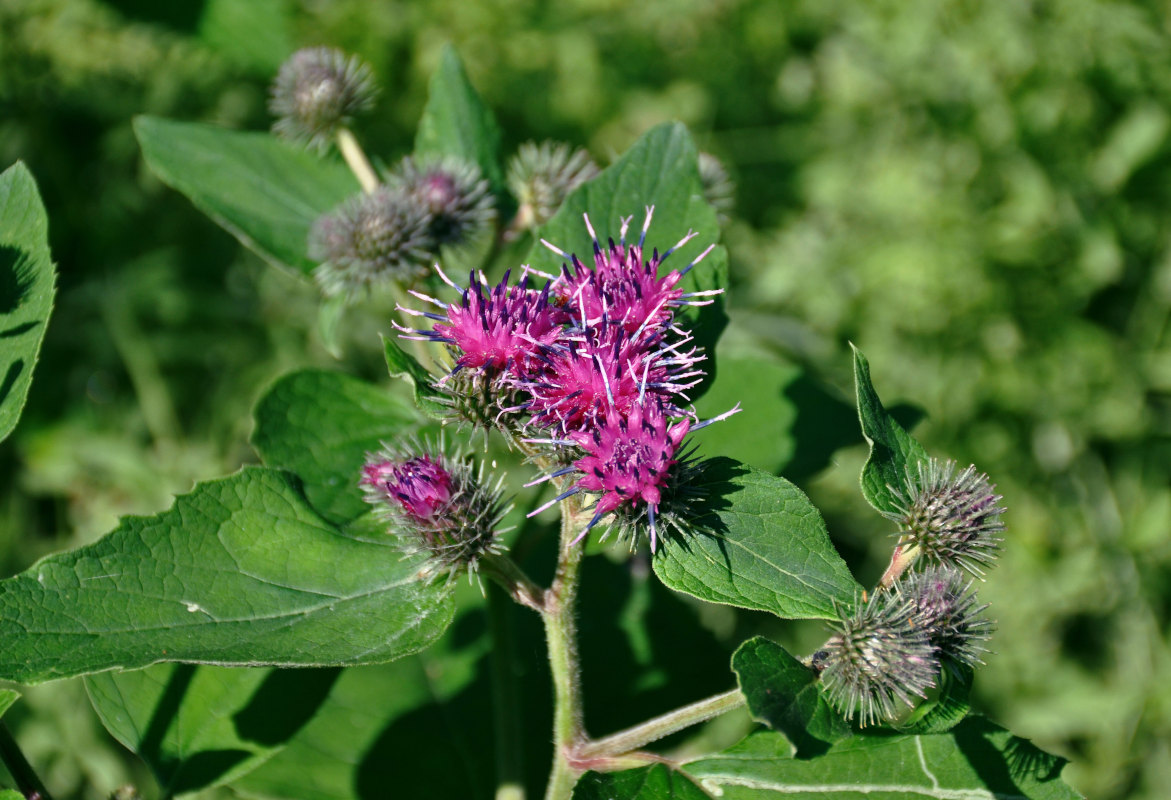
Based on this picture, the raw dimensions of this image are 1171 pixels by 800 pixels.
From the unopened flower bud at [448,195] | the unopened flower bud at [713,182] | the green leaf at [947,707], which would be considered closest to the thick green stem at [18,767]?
the unopened flower bud at [448,195]

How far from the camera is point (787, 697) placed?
56.2 inches

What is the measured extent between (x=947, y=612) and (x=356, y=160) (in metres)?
1.78

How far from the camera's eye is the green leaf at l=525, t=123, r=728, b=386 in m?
1.86

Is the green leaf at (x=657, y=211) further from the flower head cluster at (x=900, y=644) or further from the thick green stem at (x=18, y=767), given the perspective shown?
the thick green stem at (x=18, y=767)

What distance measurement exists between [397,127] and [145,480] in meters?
1.90

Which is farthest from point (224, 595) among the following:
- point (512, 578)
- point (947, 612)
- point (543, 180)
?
point (543, 180)

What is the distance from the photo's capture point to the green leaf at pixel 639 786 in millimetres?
1587

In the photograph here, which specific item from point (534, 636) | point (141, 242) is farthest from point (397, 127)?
point (534, 636)

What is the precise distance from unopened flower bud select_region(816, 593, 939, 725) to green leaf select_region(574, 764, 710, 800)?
329mm

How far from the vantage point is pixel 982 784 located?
155cm

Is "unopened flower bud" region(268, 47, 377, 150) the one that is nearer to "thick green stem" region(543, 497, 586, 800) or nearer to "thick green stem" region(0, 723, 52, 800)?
"thick green stem" region(543, 497, 586, 800)

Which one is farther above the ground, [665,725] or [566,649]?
[566,649]

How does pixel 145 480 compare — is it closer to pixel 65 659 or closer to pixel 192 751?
pixel 192 751

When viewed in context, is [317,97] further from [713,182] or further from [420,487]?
[420,487]
